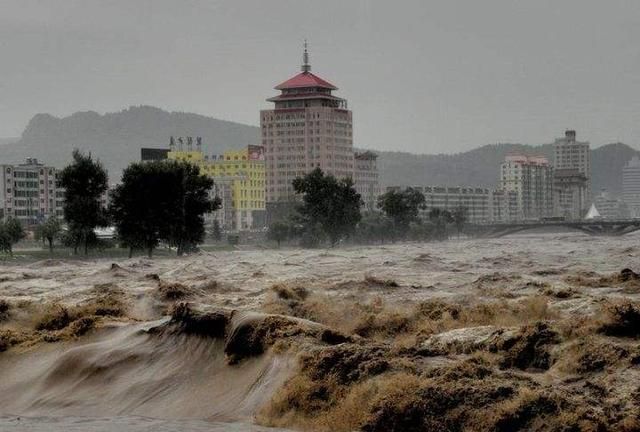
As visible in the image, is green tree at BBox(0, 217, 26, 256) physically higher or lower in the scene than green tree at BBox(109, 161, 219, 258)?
lower

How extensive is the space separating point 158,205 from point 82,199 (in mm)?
9997

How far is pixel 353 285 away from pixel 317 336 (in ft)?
85.5

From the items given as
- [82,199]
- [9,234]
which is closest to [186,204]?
[82,199]

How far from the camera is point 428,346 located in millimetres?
23969

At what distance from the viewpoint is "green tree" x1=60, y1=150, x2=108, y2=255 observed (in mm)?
134250

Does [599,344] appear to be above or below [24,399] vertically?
above

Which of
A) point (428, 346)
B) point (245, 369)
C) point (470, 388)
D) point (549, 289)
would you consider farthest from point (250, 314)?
point (549, 289)

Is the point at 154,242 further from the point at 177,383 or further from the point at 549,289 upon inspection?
the point at 177,383

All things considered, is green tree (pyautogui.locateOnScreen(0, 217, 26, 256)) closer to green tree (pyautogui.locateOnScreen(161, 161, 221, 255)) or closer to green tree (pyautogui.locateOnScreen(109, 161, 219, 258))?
green tree (pyautogui.locateOnScreen(109, 161, 219, 258))

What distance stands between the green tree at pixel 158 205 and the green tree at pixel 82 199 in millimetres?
2801

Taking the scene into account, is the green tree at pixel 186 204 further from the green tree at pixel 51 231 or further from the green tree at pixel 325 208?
the green tree at pixel 325 208

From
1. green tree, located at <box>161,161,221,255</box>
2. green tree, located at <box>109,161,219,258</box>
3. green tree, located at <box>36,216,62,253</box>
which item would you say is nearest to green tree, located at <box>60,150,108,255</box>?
green tree, located at <box>109,161,219,258</box>

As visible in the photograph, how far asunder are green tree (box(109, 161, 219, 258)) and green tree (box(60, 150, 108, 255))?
2.80m

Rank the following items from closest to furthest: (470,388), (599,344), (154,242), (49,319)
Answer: (470,388) → (599,344) → (49,319) → (154,242)
